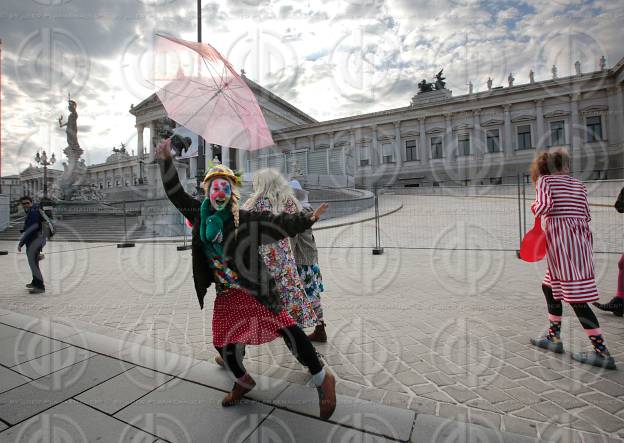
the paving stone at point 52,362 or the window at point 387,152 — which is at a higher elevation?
the window at point 387,152

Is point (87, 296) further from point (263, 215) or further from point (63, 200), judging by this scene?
point (63, 200)

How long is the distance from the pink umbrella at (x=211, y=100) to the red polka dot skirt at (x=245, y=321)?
1272mm

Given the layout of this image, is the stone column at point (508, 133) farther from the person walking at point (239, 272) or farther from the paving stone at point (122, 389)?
the paving stone at point (122, 389)

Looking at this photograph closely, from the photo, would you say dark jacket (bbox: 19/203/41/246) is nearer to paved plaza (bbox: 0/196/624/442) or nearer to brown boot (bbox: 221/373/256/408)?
paved plaza (bbox: 0/196/624/442)

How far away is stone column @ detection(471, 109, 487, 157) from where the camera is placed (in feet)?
136

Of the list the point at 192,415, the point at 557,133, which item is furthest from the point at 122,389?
the point at 557,133

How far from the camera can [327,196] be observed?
26031mm

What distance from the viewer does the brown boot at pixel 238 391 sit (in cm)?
241

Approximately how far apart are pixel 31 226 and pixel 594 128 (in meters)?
48.4

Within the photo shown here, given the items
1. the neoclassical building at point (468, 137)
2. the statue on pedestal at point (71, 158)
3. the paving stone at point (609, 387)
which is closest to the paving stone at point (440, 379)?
the paving stone at point (609, 387)

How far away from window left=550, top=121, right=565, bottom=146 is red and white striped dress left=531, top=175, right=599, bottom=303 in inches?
1731

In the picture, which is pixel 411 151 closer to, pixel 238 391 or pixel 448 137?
pixel 448 137

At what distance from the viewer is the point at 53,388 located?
106 inches

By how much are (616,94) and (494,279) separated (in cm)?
4344
